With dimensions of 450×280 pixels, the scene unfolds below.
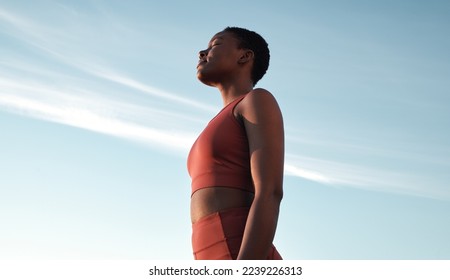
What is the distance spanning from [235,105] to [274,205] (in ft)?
3.59

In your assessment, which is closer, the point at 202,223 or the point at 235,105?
the point at 202,223

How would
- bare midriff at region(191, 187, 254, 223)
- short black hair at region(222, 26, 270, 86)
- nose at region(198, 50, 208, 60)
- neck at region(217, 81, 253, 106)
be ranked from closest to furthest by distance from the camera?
bare midriff at region(191, 187, 254, 223), neck at region(217, 81, 253, 106), nose at region(198, 50, 208, 60), short black hair at region(222, 26, 270, 86)

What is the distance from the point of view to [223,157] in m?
4.39

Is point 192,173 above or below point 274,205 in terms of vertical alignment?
above

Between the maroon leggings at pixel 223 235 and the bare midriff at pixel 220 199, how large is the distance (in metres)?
0.05

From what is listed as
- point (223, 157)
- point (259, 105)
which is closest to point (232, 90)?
Answer: point (259, 105)

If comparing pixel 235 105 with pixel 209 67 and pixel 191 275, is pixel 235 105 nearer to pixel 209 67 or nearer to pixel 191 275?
pixel 209 67

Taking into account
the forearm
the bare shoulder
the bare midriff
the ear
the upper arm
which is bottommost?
the forearm

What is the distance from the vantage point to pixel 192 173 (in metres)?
4.65

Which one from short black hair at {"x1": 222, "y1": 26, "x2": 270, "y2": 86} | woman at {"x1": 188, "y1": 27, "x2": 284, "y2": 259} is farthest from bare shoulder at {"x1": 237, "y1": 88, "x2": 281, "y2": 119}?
short black hair at {"x1": 222, "y1": 26, "x2": 270, "y2": 86}

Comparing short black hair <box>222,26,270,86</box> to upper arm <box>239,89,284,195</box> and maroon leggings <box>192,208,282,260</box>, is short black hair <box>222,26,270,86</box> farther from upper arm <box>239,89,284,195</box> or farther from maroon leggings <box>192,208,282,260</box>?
maroon leggings <box>192,208,282,260</box>

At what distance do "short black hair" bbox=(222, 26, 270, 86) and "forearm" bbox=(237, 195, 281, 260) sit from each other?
1818 mm

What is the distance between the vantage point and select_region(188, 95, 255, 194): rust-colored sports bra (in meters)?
4.30

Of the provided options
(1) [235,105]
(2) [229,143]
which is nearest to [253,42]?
(1) [235,105]
